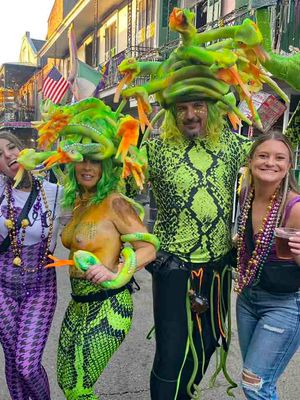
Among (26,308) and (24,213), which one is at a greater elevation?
(24,213)

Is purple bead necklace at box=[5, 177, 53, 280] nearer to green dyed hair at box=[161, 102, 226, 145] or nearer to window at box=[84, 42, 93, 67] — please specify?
green dyed hair at box=[161, 102, 226, 145]

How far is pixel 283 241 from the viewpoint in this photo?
73.2 inches

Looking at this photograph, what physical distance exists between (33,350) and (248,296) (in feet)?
3.49

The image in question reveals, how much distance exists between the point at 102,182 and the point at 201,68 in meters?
0.68

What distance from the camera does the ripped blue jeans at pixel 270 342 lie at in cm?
193

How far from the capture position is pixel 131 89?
1.96 m

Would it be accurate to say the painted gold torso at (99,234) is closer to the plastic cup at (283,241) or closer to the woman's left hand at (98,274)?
the woman's left hand at (98,274)

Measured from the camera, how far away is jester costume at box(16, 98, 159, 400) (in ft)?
6.18

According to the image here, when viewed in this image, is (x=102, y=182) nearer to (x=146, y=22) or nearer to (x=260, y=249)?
(x=260, y=249)

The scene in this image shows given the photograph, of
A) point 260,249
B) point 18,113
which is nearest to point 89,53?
point 18,113

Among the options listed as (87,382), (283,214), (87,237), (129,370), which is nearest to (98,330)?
(87,382)

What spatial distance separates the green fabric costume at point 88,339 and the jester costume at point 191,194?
10.8 inches

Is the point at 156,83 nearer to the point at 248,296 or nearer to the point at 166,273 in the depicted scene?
the point at 166,273

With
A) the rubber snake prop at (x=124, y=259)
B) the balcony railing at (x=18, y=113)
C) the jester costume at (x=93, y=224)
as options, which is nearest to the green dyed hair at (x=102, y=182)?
the jester costume at (x=93, y=224)
